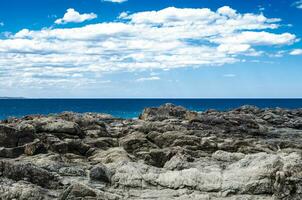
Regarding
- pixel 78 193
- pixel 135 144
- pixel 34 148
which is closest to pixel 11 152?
pixel 34 148

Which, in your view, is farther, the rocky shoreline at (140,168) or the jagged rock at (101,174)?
the jagged rock at (101,174)

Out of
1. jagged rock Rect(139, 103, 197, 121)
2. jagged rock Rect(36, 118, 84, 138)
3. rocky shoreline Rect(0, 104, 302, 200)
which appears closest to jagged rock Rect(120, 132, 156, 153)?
rocky shoreline Rect(0, 104, 302, 200)

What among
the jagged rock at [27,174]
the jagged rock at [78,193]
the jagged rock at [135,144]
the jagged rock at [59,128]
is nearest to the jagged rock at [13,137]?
the jagged rock at [59,128]

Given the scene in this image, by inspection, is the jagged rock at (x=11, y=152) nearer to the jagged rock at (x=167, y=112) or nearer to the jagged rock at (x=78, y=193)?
the jagged rock at (x=78, y=193)

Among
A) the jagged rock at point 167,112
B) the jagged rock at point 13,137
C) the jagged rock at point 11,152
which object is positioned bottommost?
the jagged rock at point 11,152

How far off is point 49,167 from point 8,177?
10.3 feet

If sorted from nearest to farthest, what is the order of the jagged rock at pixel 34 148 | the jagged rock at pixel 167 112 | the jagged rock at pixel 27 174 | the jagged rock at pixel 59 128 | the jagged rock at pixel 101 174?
the jagged rock at pixel 27 174, the jagged rock at pixel 101 174, the jagged rock at pixel 34 148, the jagged rock at pixel 59 128, the jagged rock at pixel 167 112

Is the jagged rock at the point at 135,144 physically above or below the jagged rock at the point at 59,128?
below

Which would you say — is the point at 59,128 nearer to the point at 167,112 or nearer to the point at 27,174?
the point at 27,174

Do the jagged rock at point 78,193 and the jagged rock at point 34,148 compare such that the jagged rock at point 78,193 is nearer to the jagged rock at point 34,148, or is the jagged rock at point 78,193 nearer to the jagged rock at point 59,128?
the jagged rock at point 34,148

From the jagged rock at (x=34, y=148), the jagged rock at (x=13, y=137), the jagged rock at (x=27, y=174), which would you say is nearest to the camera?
the jagged rock at (x=27, y=174)

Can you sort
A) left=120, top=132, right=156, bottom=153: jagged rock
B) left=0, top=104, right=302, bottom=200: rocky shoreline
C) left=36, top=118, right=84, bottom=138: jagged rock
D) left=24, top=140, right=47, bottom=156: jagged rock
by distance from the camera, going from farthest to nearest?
left=36, top=118, right=84, bottom=138: jagged rock, left=120, top=132, right=156, bottom=153: jagged rock, left=24, top=140, right=47, bottom=156: jagged rock, left=0, top=104, right=302, bottom=200: rocky shoreline

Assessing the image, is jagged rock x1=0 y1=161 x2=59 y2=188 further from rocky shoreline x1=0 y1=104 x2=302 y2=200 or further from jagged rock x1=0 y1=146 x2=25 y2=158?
jagged rock x1=0 y1=146 x2=25 y2=158

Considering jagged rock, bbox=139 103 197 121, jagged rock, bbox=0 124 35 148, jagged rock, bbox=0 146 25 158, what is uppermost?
jagged rock, bbox=139 103 197 121
